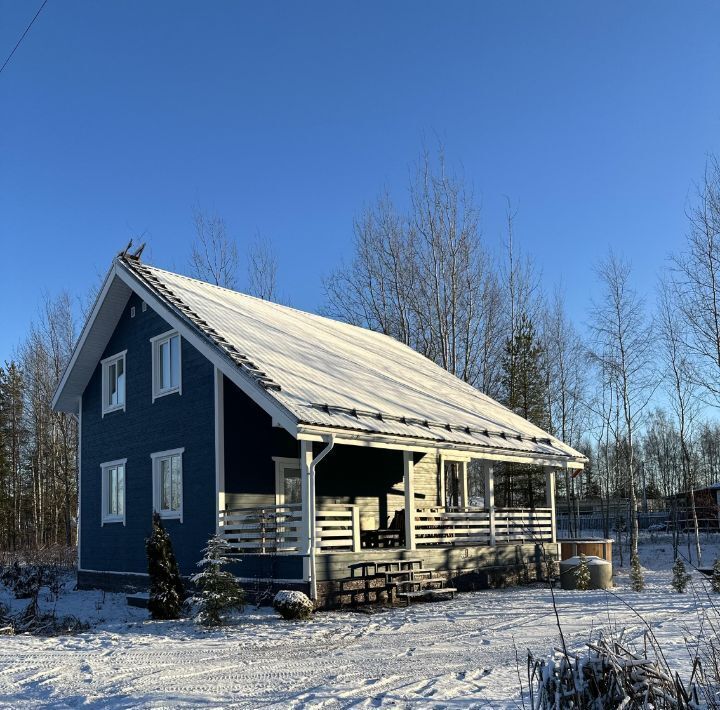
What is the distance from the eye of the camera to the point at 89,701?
7.00 metres

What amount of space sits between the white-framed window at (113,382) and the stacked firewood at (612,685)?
1580 cm

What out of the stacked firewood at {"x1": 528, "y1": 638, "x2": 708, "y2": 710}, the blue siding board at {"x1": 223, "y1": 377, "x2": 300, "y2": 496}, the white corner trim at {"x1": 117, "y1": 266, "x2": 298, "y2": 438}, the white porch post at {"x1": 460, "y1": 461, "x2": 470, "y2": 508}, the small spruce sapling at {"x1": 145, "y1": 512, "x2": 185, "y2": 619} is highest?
the white corner trim at {"x1": 117, "y1": 266, "x2": 298, "y2": 438}

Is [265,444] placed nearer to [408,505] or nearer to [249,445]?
[249,445]

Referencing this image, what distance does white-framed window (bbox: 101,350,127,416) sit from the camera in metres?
18.9

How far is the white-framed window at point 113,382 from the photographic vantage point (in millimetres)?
18900

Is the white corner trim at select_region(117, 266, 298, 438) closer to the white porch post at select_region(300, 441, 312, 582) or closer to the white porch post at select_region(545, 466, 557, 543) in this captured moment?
the white porch post at select_region(300, 441, 312, 582)

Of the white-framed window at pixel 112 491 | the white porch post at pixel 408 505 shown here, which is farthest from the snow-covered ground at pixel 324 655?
the white-framed window at pixel 112 491

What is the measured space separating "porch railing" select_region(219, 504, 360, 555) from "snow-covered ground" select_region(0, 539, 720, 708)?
130 centimetres

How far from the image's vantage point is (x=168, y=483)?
16.7 metres

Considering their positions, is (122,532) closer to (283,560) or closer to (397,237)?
(283,560)

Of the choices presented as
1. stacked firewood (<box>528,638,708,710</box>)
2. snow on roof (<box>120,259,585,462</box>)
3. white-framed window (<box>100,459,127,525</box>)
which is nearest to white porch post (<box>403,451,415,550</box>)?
snow on roof (<box>120,259,585,462</box>)

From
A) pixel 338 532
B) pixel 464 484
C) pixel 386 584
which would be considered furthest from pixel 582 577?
pixel 464 484

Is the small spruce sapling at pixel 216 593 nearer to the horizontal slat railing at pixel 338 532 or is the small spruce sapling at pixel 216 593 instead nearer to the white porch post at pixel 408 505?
the horizontal slat railing at pixel 338 532

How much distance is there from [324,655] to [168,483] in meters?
8.65
